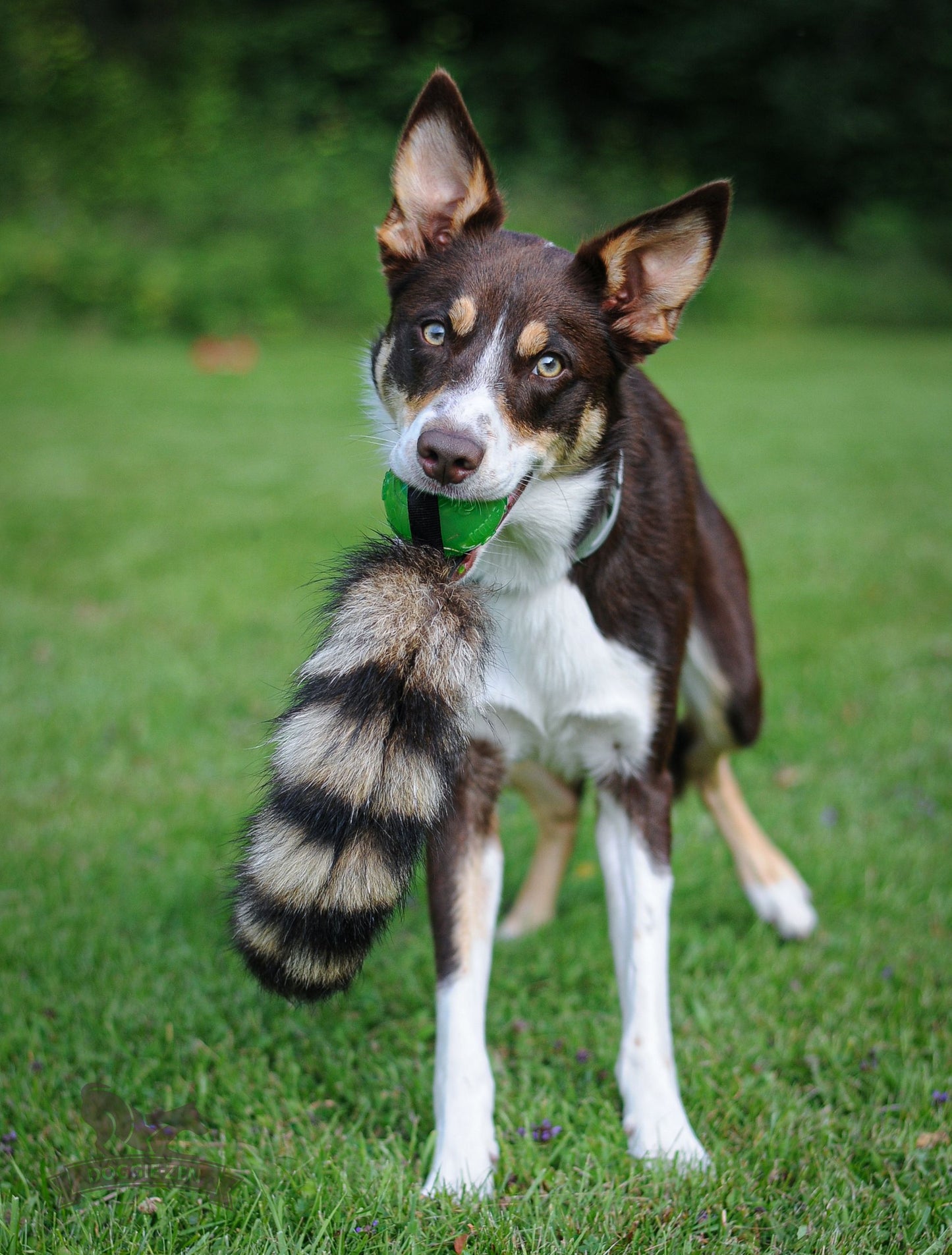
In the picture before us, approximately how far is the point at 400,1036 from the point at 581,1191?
0.73 m

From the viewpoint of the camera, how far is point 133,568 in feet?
21.6

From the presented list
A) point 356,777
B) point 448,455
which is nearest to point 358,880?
point 356,777

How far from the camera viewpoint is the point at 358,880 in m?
2.03

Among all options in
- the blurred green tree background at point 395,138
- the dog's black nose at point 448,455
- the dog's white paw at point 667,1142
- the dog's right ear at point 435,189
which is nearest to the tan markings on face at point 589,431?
the dog's black nose at point 448,455

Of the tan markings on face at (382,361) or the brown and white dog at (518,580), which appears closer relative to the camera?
the brown and white dog at (518,580)

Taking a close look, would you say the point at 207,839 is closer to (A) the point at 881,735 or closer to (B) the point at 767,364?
(A) the point at 881,735

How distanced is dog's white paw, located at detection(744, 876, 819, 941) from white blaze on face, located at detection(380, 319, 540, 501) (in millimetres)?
1723

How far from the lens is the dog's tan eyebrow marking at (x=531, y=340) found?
8.35 feet

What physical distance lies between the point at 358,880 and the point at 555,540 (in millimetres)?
998

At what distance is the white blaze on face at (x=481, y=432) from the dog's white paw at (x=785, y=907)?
5.65ft

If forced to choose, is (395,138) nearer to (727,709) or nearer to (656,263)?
(727,709)

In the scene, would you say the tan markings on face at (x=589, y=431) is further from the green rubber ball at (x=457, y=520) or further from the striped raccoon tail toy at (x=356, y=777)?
the striped raccoon tail toy at (x=356, y=777)

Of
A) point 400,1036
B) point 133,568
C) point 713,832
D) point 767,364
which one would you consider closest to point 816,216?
point 767,364

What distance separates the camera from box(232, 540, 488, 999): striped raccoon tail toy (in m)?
2.02
